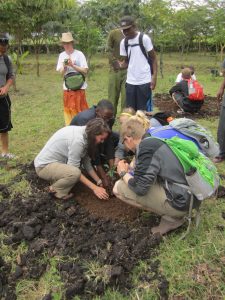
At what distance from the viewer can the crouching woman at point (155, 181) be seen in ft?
9.28

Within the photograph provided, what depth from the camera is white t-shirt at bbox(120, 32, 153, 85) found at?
197 inches

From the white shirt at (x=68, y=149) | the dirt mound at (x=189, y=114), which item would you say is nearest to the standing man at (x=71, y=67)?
the white shirt at (x=68, y=149)

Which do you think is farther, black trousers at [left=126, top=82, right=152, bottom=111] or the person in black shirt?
the person in black shirt

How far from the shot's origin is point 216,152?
3391 millimetres

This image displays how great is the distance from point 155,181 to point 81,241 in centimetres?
81

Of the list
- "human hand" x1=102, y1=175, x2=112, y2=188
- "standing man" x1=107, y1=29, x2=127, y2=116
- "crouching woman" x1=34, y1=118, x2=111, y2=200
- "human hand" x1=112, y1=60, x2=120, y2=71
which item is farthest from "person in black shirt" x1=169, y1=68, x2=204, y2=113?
"crouching woman" x1=34, y1=118, x2=111, y2=200

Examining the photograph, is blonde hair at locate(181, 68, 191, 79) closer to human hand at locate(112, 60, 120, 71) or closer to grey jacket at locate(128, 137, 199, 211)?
human hand at locate(112, 60, 120, 71)

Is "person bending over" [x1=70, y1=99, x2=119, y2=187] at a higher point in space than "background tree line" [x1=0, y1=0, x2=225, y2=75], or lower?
lower

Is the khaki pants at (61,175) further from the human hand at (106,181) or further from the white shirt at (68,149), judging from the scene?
the human hand at (106,181)

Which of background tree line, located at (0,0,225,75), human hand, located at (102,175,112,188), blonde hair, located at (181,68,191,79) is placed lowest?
human hand, located at (102,175,112,188)

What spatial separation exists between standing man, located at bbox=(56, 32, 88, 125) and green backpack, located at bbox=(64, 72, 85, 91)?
0.11 ft

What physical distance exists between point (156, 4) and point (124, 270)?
49.8ft

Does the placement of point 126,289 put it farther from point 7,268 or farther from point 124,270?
point 7,268

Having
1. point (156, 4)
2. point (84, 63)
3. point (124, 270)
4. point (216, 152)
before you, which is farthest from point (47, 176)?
point (156, 4)
